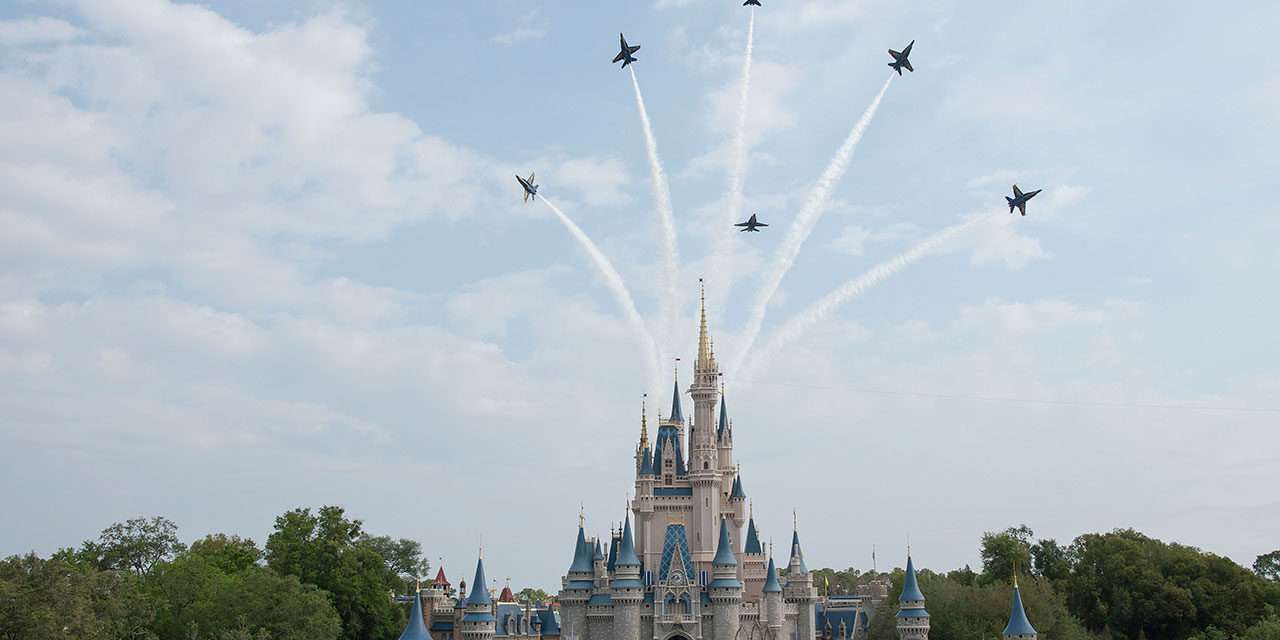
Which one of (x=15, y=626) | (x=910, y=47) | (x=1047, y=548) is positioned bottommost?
(x=15, y=626)

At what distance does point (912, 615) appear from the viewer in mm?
95125

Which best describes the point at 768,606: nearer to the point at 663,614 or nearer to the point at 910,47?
the point at 663,614

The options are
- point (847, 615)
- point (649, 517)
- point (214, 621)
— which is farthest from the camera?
point (847, 615)

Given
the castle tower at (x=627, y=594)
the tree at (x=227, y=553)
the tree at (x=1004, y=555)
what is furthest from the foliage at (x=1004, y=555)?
the tree at (x=227, y=553)

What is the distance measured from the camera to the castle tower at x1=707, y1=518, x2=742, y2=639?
100 meters

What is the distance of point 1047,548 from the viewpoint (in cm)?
11338

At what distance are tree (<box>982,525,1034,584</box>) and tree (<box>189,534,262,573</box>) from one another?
60.7 metres

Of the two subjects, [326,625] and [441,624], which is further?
[441,624]

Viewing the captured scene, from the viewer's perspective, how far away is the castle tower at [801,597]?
10712cm

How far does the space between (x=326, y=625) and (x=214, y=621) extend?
7234 mm

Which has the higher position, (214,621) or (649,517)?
(649,517)

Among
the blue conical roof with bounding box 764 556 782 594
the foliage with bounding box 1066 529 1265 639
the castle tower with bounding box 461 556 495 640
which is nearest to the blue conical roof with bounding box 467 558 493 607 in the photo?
the castle tower with bounding box 461 556 495 640

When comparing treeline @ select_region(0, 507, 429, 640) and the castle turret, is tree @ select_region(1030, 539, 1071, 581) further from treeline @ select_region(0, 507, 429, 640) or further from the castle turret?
A: treeline @ select_region(0, 507, 429, 640)

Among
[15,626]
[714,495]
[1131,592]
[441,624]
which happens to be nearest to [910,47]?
[714,495]
